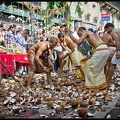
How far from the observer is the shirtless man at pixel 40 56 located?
347 inches

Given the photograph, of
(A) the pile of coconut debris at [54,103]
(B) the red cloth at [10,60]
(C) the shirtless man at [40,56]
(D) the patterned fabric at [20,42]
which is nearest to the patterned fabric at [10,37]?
(D) the patterned fabric at [20,42]

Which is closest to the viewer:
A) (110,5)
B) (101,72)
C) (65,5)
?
(101,72)

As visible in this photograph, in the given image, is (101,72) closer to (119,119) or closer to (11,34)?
(119,119)

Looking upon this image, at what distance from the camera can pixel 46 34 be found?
50.3ft

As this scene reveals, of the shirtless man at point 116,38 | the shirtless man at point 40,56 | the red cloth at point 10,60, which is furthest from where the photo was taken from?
the red cloth at point 10,60

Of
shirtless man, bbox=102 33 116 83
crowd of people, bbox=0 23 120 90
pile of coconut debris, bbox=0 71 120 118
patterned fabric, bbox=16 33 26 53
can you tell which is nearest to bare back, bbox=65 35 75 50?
crowd of people, bbox=0 23 120 90

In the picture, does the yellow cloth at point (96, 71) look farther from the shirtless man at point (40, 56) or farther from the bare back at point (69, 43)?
the bare back at point (69, 43)

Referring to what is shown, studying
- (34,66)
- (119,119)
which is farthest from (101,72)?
(119,119)

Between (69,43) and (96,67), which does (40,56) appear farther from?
(69,43)

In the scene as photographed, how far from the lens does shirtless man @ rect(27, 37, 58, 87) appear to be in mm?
8820

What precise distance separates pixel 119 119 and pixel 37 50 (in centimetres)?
433

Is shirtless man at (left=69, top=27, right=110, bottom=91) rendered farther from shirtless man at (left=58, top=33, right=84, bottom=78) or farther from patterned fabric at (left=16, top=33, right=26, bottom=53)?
patterned fabric at (left=16, top=33, right=26, bottom=53)

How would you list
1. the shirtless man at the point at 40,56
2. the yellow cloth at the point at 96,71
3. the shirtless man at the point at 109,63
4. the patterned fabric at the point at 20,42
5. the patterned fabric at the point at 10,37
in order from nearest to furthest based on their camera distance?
the yellow cloth at the point at 96,71 → the shirtless man at the point at 40,56 → the shirtless man at the point at 109,63 → the patterned fabric at the point at 10,37 → the patterned fabric at the point at 20,42

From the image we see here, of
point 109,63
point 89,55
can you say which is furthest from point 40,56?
point 109,63
